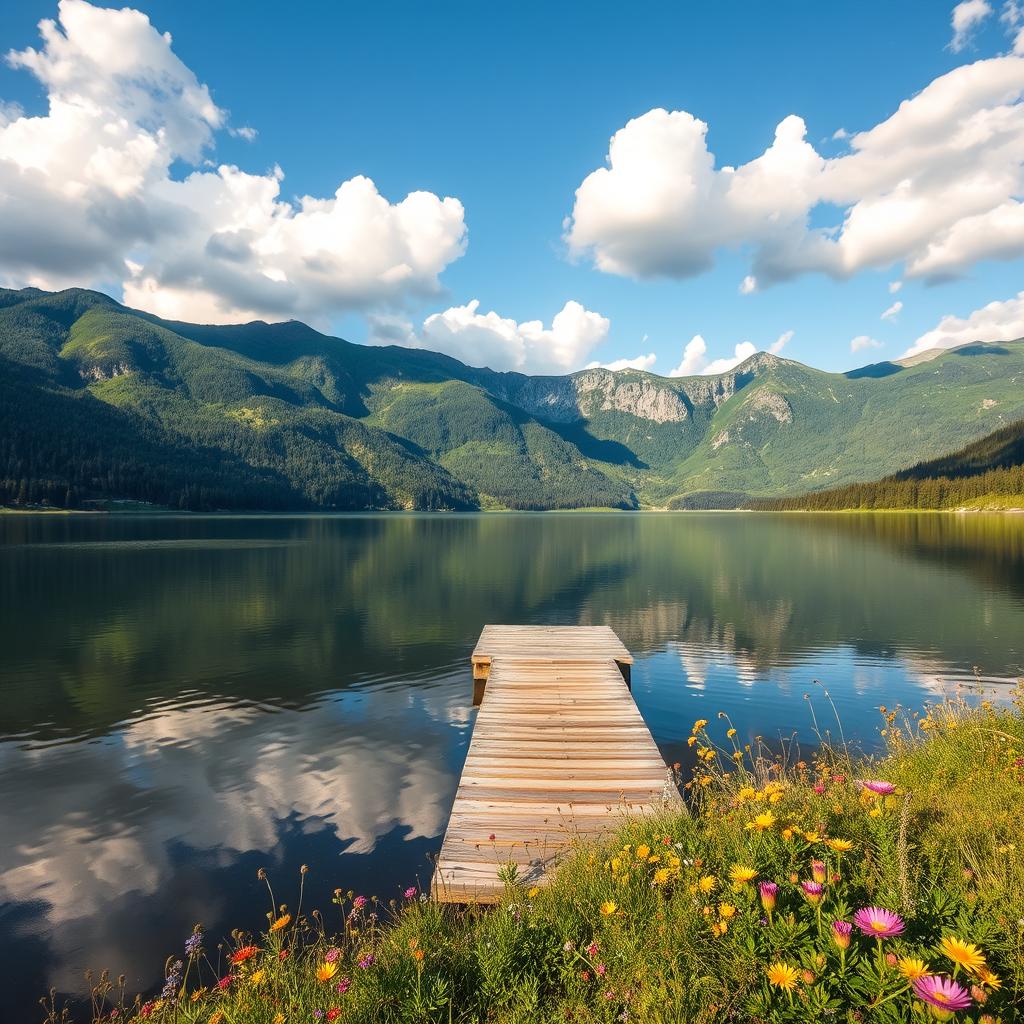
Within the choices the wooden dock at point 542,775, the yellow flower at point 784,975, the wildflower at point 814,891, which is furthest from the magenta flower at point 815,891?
the wooden dock at point 542,775

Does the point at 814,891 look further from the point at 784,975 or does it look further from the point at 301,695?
the point at 301,695

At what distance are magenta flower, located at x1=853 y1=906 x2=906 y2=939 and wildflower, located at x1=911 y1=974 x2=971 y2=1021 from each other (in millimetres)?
255

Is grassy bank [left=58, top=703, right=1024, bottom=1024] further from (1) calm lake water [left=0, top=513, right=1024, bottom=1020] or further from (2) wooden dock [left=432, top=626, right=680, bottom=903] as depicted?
(1) calm lake water [left=0, top=513, right=1024, bottom=1020]

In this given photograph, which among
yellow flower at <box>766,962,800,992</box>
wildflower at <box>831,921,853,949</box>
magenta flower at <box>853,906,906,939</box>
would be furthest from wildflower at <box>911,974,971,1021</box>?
yellow flower at <box>766,962,800,992</box>

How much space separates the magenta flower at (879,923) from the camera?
325cm

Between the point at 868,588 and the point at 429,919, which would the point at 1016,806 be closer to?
the point at 429,919

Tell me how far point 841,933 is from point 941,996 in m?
0.70

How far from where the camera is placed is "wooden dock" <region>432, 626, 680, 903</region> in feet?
28.3

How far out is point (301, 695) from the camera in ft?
73.4

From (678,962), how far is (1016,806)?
6.28 m

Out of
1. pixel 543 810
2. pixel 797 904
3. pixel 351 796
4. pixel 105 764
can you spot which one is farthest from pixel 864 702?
pixel 105 764

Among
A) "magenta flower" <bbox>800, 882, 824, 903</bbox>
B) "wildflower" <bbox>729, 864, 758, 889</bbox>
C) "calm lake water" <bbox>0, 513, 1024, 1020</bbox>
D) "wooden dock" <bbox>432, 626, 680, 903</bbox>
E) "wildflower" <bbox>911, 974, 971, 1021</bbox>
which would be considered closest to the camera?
"wildflower" <bbox>911, 974, 971, 1021</bbox>

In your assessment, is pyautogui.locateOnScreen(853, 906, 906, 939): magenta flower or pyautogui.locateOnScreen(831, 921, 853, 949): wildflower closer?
pyautogui.locateOnScreen(853, 906, 906, 939): magenta flower

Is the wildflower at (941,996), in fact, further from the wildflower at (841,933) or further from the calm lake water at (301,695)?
the calm lake water at (301,695)
